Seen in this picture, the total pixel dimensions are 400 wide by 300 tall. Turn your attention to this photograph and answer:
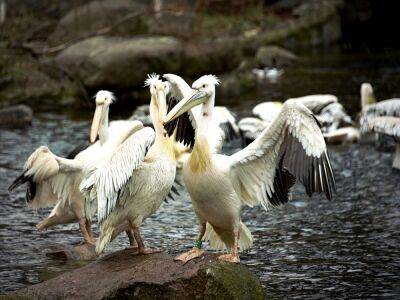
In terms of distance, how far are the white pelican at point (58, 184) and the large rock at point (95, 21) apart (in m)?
11.1

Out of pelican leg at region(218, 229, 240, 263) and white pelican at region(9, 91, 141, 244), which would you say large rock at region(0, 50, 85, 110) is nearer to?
white pelican at region(9, 91, 141, 244)

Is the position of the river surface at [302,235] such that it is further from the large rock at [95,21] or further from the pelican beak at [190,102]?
the large rock at [95,21]

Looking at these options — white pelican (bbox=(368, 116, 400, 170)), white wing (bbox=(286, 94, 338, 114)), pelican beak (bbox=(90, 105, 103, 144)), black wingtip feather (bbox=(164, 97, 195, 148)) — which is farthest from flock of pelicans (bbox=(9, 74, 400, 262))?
white wing (bbox=(286, 94, 338, 114))

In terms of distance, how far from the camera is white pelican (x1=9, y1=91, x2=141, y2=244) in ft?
23.7

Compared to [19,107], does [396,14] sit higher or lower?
higher

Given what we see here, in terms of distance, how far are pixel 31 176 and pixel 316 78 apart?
10032 millimetres

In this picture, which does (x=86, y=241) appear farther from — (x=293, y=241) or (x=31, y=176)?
(x=293, y=241)

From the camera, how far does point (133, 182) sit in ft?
19.6

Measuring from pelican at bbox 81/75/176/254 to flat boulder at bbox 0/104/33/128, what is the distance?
7263 millimetres

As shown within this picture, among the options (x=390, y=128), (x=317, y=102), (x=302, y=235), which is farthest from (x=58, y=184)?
Result: (x=317, y=102)

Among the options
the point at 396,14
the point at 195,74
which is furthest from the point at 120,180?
the point at 396,14

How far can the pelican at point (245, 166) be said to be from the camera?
19.9ft

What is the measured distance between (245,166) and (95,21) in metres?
14.2

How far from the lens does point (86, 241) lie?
7387 millimetres
